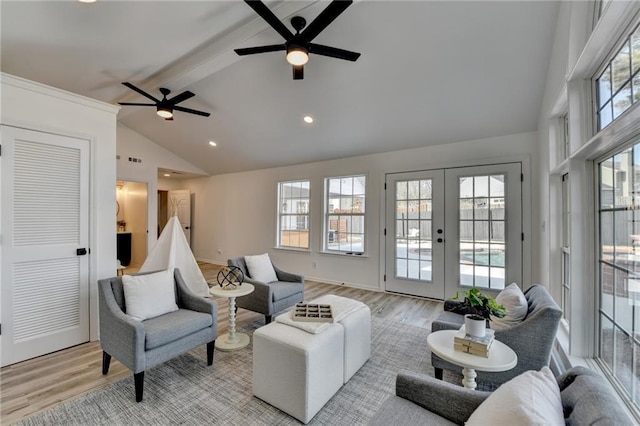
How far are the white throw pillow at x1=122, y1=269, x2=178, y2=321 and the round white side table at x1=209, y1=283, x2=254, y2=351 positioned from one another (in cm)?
42

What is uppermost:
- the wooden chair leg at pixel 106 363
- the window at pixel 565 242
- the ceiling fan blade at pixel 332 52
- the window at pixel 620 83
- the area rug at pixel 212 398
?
the ceiling fan blade at pixel 332 52

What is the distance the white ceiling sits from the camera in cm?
253

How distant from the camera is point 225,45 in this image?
10.1ft

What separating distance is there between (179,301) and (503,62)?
410 cm

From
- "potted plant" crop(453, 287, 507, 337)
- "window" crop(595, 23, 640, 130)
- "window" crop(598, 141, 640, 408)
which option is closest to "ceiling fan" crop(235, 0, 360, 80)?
"window" crop(595, 23, 640, 130)

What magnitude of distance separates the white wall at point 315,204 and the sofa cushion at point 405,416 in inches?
135

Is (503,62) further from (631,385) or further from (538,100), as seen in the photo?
(631,385)

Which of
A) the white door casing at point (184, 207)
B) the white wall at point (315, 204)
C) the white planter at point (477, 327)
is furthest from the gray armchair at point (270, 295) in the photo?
the white door casing at point (184, 207)

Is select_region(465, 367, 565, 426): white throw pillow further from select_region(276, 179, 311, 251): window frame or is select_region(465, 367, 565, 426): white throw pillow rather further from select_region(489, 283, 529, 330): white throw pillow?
select_region(276, 179, 311, 251): window frame

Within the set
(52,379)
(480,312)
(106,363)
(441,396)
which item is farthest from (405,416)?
(52,379)

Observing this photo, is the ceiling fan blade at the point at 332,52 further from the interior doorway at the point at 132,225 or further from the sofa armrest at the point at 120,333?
the interior doorway at the point at 132,225

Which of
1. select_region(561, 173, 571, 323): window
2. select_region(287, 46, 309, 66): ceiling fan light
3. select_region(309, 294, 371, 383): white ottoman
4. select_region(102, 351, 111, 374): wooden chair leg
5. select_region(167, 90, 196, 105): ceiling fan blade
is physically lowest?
select_region(102, 351, 111, 374): wooden chair leg

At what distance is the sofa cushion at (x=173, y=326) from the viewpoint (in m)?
2.10

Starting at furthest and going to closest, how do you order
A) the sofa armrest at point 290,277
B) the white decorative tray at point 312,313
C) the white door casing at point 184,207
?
the white door casing at point 184,207 < the sofa armrest at point 290,277 < the white decorative tray at point 312,313
